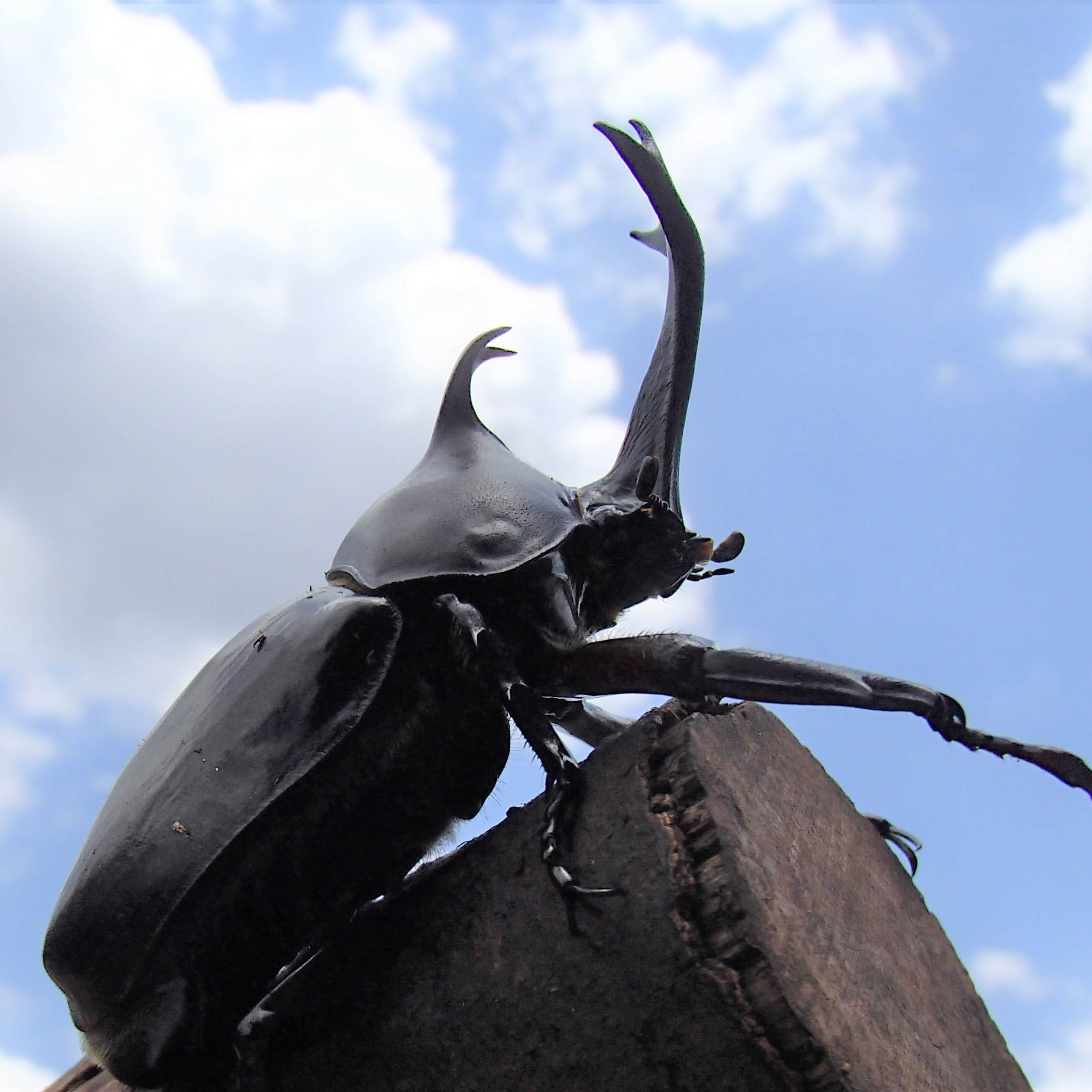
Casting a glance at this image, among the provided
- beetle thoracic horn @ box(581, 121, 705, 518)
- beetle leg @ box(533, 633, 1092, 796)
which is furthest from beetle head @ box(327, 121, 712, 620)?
beetle leg @ box(533, 633, 1092, 796)

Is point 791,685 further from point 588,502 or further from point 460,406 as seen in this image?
point 460,406

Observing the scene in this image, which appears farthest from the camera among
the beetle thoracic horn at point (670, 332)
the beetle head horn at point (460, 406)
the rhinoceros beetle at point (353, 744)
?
the beetle head horn at point (460, 406)

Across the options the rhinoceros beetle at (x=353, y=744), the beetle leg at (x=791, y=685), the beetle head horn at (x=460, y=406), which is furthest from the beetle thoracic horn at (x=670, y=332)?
the beetle leg at (x=791, y=685)

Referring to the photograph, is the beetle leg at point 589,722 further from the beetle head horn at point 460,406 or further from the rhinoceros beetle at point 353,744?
the beetle head horn at point 460,406

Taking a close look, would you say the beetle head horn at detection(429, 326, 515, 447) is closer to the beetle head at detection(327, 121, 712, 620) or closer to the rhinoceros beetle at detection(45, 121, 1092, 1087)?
the beetle head at detection(327, 121, 712, 620)

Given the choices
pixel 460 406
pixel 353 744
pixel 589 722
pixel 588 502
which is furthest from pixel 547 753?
pixel 460 406

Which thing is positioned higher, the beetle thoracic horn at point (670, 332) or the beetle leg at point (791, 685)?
the beetle thoracic horn at point (670, 332)
